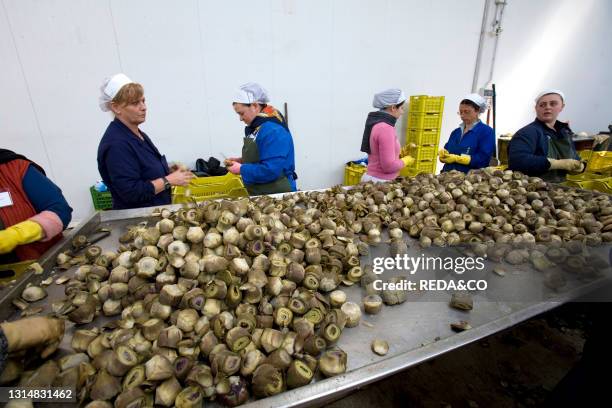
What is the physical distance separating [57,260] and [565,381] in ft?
8.69

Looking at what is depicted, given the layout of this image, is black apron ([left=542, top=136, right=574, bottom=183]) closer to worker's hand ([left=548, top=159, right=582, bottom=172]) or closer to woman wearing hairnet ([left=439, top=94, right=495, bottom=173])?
worker's hand ([left=548, top=159, right=582, bottom=172])

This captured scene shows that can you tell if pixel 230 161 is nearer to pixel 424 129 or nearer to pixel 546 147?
pixel 546 147

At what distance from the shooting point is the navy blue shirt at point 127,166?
206 cm

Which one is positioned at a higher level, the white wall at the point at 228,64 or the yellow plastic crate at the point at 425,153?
the white wall at the point at 228,64

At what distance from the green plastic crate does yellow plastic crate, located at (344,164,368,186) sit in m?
3.40

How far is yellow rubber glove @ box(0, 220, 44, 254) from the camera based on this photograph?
153 cm

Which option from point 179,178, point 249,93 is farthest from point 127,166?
point 249,93

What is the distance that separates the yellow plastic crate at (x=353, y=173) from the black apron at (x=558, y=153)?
2320 millimetres

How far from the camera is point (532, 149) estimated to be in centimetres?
280

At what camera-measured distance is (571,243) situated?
1.66 metres

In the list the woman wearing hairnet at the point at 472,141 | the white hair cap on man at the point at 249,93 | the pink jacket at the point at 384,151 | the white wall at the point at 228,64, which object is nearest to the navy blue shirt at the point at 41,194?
the white hair cap on man at the point at 249,93

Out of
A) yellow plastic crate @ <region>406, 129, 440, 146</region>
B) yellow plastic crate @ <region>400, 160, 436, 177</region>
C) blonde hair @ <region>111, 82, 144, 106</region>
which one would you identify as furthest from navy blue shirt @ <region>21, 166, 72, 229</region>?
yellow plastic crate @ <region>406, 129, 440, 146</region>

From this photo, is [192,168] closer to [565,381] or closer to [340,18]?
[340,18]

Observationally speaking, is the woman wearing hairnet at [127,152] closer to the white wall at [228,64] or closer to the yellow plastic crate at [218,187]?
the yellow plastic crate at [218,187]
